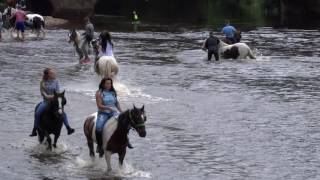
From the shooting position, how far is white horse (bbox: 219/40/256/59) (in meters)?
35.7

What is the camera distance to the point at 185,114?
20438 mm

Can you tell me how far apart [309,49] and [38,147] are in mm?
27401

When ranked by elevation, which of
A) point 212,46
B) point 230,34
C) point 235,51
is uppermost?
point 230,34

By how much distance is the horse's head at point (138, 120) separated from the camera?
12430 mm

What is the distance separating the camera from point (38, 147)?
1591 centimetres

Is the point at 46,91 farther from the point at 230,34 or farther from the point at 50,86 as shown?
the point at 230,34

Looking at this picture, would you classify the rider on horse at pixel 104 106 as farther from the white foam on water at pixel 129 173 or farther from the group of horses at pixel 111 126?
the white foam on water at pixel 129 173

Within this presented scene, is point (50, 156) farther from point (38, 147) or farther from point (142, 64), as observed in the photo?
point (142, 64)

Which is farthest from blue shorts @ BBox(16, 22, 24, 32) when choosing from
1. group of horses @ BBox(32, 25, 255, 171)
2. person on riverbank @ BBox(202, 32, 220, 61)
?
group of horses @ BBox(32, 25, 255, 171)

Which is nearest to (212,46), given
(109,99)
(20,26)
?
(20,26)

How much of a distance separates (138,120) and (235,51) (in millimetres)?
23798

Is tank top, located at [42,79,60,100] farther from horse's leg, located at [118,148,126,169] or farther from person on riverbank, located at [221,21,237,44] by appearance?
person on riverbank, located at [221,21,237,44]

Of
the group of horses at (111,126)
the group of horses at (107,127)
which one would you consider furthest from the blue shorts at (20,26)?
the group of horses at (111,126)

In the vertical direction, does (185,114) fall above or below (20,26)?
below
